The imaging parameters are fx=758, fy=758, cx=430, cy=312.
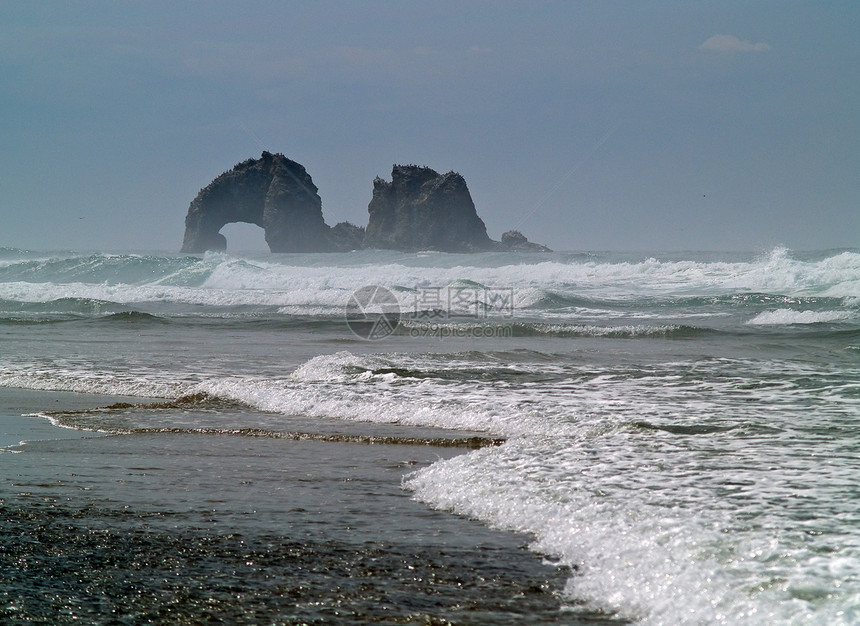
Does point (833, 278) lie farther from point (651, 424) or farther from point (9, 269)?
point (9, 269)

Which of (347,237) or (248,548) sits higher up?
(347,237)

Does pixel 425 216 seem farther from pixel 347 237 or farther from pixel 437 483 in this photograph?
pixel 437 483

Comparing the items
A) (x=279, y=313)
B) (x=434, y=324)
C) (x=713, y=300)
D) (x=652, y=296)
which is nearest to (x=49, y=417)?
(x=434, y=324)

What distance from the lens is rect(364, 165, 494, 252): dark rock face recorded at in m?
84.6

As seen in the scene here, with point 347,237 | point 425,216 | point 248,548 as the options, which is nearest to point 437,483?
point 248,548

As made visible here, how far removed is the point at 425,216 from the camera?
3317 inches

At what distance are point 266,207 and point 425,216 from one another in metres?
19.6

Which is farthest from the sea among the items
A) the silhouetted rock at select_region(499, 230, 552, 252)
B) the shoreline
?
the silhouetted rock at select_region(499, 230, 552, 252)

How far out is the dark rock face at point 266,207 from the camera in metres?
88.2

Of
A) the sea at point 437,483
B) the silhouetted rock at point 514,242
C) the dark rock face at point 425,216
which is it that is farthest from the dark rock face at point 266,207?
the sea at point 437,483

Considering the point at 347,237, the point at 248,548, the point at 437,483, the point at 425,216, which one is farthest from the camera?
the point at 347,237

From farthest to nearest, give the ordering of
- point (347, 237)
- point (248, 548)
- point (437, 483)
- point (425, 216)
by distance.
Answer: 1. point (347, 237)
2. point (425, 216)
3. point (437, 483)
4. point (248, 548)

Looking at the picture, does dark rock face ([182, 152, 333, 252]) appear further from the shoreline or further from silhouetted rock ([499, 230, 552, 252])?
the shoreline

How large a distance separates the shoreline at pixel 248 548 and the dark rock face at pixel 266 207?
275 ft
